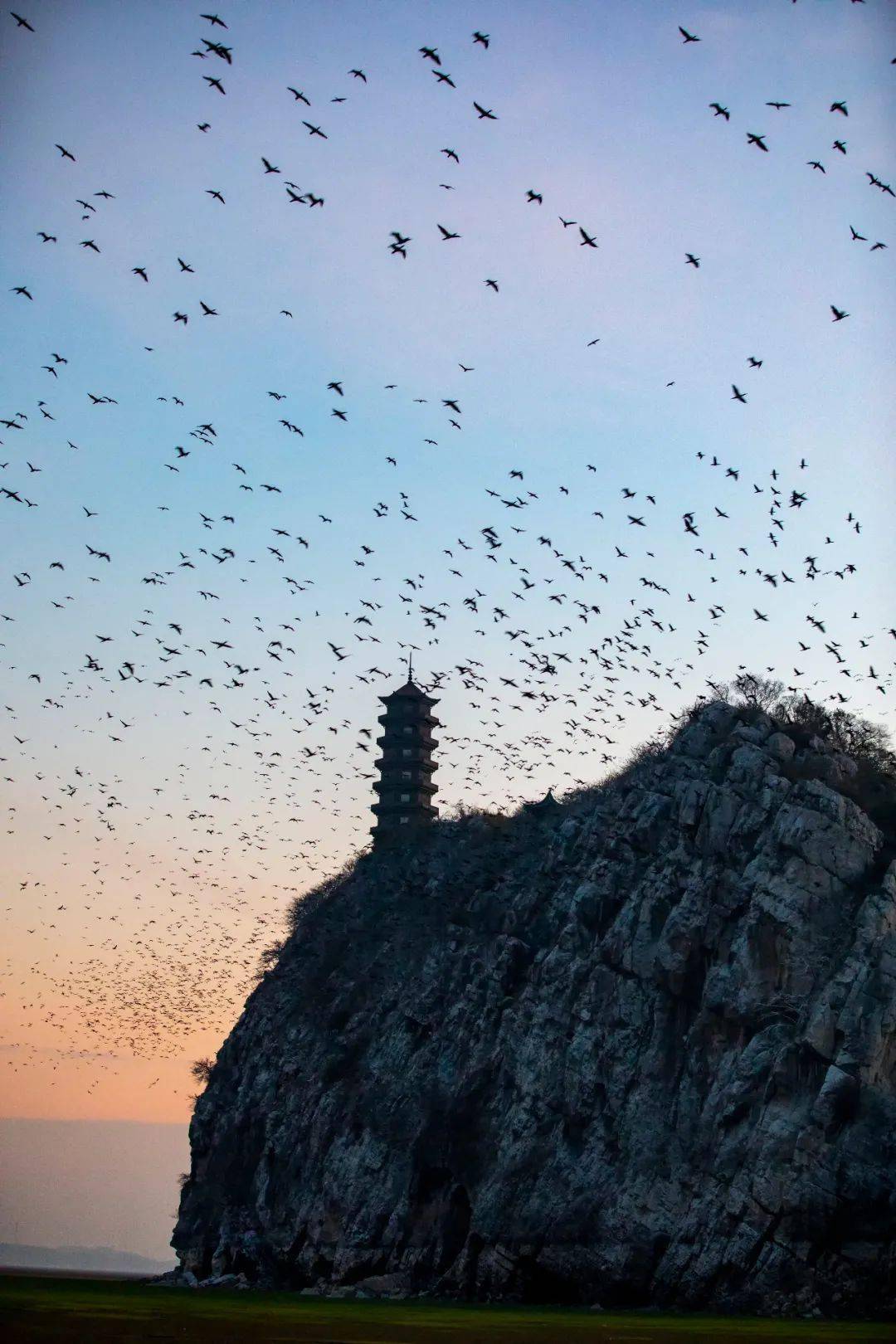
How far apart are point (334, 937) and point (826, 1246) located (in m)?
67.2

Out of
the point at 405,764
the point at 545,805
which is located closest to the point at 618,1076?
the point at 545,805

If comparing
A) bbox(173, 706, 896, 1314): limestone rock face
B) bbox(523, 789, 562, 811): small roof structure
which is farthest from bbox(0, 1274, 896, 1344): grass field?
bbox(523, 789, 562, 811): small roof structure

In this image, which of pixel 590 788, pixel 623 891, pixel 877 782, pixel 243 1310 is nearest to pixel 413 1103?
pixel 623 891

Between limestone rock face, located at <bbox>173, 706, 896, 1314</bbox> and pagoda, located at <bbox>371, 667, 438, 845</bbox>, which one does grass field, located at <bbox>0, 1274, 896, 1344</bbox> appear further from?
pagoda, located at <bbox>371, 667, 438, 845</bbox>

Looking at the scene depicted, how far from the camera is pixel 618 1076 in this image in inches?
3354

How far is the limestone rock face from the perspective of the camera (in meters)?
71.9

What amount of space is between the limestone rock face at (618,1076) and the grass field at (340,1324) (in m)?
10.1

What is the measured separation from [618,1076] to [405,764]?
6149cm

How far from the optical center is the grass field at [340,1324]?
35.3m

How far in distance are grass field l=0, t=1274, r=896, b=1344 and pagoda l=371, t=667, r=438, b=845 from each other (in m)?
72.1

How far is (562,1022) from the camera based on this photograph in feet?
299

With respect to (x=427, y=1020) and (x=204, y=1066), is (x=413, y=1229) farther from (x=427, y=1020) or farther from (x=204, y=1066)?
(x=204, y=1066)

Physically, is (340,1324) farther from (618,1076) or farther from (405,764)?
(405,764)

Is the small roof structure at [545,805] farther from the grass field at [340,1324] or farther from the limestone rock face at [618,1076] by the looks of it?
the grass field at [340,1324]
